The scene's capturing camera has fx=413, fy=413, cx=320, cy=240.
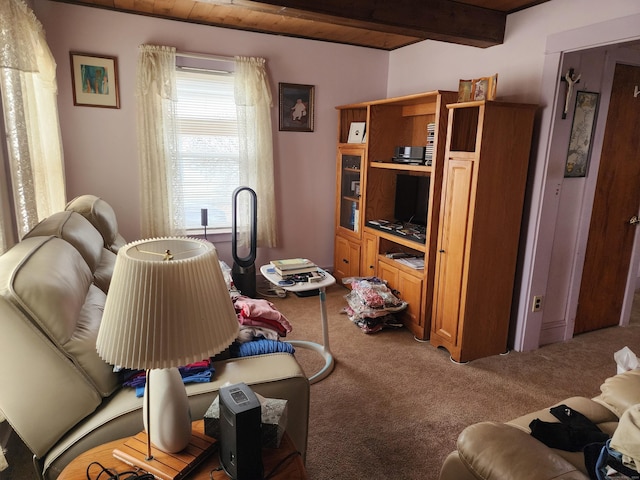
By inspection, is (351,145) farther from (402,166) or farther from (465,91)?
(465,91)

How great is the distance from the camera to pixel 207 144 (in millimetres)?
3832

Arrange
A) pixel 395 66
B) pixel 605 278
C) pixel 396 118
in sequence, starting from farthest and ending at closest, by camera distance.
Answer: pixel 395 66 → pixel 396 118 → pixel 605 278

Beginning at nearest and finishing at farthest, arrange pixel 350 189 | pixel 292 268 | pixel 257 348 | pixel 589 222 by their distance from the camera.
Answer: pixel 257 348 < pixel 292 268 < pixel 589 222 < pixel 350 189

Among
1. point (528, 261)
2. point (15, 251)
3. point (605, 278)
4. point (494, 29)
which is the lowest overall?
point (605, 278)

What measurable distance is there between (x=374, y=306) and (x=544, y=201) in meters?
1.43

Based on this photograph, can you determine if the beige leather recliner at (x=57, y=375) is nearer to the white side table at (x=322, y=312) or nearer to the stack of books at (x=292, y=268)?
the white side table at (x=322, y=312)

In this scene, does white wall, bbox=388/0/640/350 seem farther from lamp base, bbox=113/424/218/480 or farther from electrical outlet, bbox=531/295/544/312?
lamp base, bbox=113/424/218/480

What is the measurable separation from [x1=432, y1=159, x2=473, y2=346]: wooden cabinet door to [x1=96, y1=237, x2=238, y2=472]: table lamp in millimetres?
2086

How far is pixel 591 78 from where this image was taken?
A: 285 centimetres

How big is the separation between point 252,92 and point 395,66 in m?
1.58

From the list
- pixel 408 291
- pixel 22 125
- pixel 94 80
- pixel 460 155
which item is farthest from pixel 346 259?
pixel 22 125

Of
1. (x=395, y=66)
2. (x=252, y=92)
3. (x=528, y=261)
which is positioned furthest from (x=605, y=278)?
(x=252, y=92)

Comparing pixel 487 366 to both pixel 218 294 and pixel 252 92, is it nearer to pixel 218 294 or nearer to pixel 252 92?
pixel 218 294

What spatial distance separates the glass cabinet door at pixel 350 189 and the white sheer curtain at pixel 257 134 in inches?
28.6
